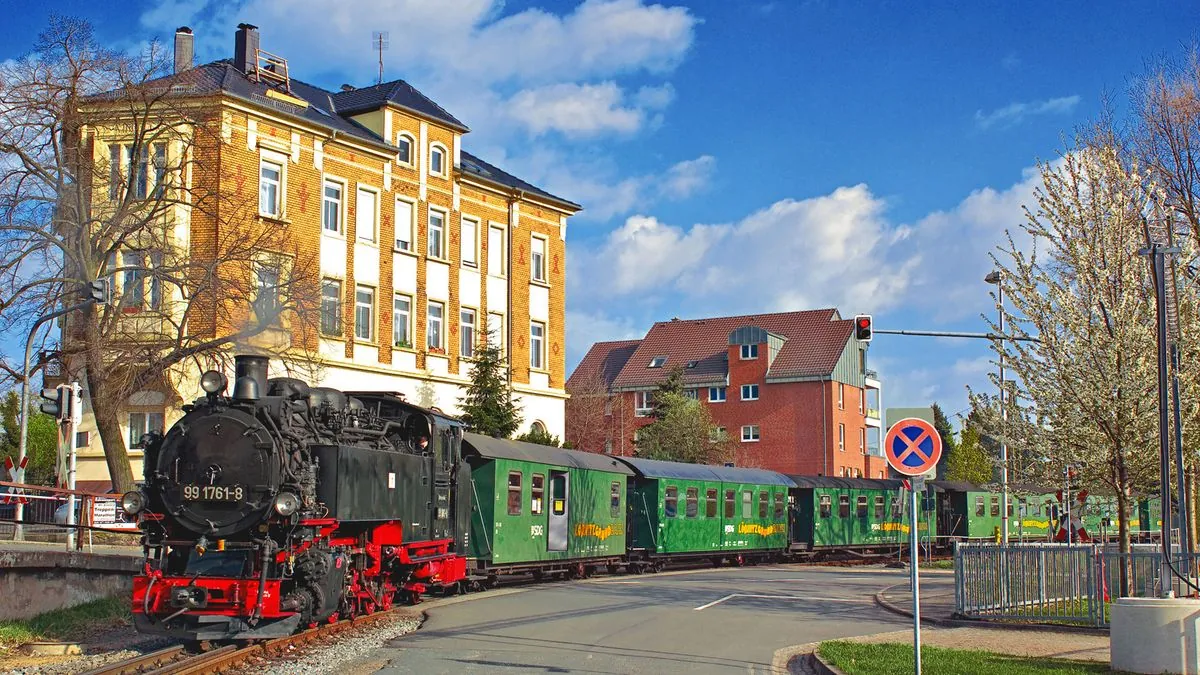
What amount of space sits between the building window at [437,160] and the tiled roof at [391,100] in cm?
96

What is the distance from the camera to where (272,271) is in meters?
28.8

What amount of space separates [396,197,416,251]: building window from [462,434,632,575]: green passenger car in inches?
522

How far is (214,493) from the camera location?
14141mm

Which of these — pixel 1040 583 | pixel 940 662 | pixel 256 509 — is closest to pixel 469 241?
pixel 1040 583

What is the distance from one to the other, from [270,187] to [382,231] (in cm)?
436

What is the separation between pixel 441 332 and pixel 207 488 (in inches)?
1033

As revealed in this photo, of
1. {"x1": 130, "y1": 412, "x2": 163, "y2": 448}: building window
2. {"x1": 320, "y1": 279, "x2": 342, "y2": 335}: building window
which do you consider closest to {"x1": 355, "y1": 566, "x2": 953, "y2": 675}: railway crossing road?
{"x1": 320, "y1": 279, "x2": 342, "y2": 335}: building window

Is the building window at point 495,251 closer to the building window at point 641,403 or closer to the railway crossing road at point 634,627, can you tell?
the railway crossing road at point 634,627

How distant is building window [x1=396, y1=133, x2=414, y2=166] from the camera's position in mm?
39188

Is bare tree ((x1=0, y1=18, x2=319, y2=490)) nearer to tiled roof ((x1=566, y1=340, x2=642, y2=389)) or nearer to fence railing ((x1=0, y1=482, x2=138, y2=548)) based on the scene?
fence railing ((x1=0, y1=482, x2=138, y2=548))

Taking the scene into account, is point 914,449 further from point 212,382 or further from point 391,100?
point 391,100

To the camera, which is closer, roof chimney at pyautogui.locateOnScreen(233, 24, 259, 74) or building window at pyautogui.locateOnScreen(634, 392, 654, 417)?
roof chimney at pyautogui.locateOnScreen(233, 24, 259, 74)

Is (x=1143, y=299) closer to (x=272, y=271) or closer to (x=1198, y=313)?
(x=1198, y=313)

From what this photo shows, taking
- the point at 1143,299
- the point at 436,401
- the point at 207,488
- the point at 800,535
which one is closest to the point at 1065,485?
the point at 1143,299
